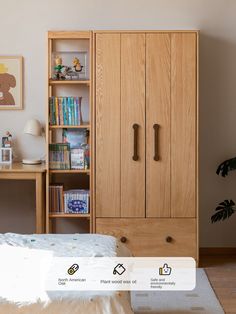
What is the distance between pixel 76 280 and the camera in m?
2.18

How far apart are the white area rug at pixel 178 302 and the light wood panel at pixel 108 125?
2.85 ft

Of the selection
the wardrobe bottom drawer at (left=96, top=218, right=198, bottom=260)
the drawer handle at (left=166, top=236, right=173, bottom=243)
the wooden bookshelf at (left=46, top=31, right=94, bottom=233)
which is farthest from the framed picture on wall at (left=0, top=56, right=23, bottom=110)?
the drawer handle at (left=166, top=236, right=173, bottom=243)

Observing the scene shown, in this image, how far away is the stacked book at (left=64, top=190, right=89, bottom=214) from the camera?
4094 millimetres

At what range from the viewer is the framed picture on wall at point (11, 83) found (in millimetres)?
4461

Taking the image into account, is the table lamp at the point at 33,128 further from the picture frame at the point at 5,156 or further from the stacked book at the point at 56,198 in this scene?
the stacked book at the point at 56,198

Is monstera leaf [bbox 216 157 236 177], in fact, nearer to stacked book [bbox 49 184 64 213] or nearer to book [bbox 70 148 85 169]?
book [bbox 70 148 85 169]

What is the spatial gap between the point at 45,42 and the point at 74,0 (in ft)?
1.50

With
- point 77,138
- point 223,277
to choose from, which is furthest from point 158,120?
point 223,277

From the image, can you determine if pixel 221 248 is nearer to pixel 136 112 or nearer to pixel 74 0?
pixel 136 112

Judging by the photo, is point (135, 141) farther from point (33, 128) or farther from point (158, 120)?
point (33, 128)

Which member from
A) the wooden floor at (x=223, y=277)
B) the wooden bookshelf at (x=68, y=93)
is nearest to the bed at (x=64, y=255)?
the wooden floor at (x=223, y=277)

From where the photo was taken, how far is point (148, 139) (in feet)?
13.3

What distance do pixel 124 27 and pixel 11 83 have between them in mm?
1128

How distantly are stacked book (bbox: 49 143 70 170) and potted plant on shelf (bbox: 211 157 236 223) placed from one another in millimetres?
1356
